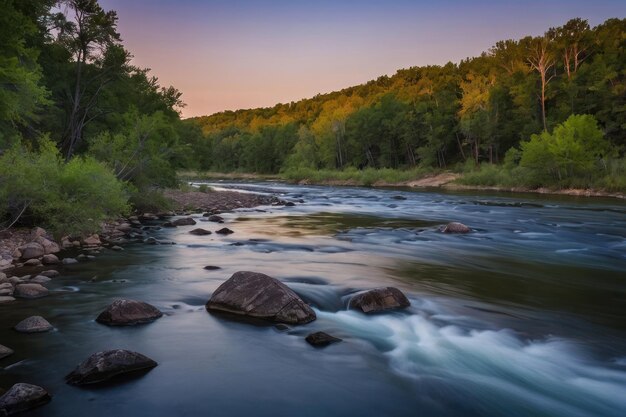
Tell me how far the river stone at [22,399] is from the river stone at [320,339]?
3781 millimetres

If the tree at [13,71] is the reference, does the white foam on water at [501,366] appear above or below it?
below

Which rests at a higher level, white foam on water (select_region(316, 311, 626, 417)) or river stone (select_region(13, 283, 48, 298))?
river stone (select_region(13, 283, 48, 298))

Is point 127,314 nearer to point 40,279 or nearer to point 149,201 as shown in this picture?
point 40,279

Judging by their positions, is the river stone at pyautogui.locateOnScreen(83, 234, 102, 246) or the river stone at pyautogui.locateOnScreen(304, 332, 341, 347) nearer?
the river stone at pyautogui.locateOnScreen(304, 332, 341, 347)

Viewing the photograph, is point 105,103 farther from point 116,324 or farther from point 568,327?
point 568,327

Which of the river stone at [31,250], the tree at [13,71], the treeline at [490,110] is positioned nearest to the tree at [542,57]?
the treeline at [490,110]

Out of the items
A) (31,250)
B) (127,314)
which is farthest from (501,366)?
(31,250)

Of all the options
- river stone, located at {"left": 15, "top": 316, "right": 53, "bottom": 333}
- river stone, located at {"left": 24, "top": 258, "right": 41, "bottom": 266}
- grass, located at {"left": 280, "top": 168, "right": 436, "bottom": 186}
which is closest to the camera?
river stone, located at {"left": 15, "top": 316, "right": 53, "bottom": 333}

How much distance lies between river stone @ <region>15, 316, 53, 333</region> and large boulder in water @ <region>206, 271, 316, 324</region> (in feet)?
9.28

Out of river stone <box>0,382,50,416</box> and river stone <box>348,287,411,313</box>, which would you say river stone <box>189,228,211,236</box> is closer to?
river stone <box>348,287,411,313</box>

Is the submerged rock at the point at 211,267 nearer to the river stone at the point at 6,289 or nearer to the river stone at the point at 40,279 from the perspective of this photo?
the river stone at the point at 40,279

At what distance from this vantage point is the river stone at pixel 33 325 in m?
7.77

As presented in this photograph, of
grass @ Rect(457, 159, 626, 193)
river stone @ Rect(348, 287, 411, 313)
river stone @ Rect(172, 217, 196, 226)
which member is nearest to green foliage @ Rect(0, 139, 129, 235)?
river stone @ Rect(172, 217, 196, 226)

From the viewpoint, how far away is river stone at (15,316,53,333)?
7.77 metres
